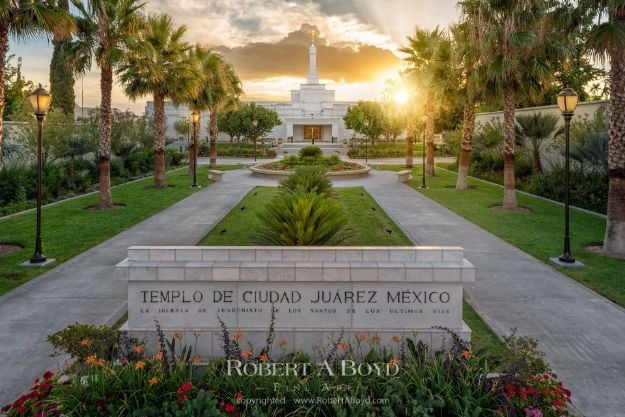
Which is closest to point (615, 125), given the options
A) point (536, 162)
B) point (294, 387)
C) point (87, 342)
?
point (294, 387)

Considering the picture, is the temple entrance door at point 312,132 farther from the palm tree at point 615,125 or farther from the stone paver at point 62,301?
the palm tree at point 615,125

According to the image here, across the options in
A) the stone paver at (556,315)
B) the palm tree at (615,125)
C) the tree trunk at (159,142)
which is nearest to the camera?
the stone paver at (556,315)

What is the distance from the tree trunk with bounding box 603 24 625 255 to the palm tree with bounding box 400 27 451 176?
12.1 meters

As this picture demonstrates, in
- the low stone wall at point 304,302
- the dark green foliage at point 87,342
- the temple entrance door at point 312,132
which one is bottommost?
the dark green foliage at point 87,342

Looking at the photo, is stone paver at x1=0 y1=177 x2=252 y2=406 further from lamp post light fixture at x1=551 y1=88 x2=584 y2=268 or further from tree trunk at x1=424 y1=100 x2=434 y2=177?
tree trunk at x1=424 y1=100 x2=434 y2=177

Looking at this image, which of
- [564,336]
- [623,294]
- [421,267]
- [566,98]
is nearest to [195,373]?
[421,267]

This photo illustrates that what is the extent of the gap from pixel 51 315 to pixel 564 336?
7.98m

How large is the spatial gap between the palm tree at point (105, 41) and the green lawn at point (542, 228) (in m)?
13.6

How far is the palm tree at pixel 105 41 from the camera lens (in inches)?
675

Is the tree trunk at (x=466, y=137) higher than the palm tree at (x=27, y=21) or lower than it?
lower

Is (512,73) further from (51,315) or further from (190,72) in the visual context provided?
(51,315)

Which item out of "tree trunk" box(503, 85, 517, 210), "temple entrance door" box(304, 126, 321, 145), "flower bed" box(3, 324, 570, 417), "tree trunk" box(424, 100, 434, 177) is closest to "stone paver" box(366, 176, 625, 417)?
"flower bed" box(3, 324, 570, 417)

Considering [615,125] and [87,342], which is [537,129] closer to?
[615,125]

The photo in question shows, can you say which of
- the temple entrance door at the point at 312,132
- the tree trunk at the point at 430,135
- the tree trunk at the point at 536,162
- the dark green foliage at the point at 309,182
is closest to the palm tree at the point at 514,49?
the tree trunk at the point at 536,162
